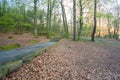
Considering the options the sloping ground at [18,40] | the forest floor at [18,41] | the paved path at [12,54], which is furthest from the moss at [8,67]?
the sloping ground at [18,40]

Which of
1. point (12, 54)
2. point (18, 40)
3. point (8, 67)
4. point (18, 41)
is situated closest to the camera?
point (8, 67)

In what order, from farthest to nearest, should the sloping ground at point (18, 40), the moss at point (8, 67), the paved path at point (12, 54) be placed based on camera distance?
the sloping ground at point (18, 40), the paved path at point (12, 54), the moss at point (8, 67)

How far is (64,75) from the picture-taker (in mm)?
5980

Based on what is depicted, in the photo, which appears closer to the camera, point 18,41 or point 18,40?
point 18,41

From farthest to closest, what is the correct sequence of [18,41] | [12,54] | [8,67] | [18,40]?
[18,40] → [18,41] → [12,54] → [8,67]

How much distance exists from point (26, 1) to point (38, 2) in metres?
2.16

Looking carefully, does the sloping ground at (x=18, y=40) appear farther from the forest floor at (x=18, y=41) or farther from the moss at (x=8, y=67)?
the moss at (x=8, y=67)

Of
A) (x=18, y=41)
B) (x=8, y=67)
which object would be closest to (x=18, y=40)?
(x=18, y=41)

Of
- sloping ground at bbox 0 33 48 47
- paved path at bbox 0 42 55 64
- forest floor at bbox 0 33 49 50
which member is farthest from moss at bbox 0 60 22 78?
sloping ground at bbox 0 33 48 47

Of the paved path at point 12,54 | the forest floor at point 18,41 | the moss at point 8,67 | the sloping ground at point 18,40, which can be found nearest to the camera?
the moss at point 8,67

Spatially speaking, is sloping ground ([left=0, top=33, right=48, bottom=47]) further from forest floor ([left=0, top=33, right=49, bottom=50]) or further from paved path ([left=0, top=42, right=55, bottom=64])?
paved path ([left=0, top=42, right=55, bottom=64])

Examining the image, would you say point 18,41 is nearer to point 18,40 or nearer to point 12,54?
point 18,40

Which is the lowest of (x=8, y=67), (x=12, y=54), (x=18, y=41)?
(x=12, y=54)

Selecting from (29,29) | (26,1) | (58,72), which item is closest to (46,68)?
(58,72)
